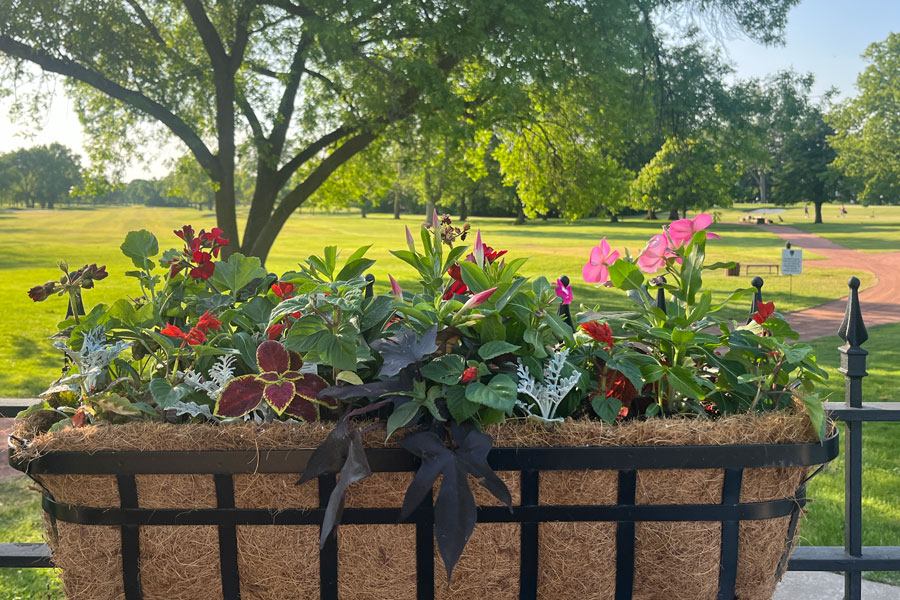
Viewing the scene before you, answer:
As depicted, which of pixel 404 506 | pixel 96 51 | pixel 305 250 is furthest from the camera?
pixel 305 250

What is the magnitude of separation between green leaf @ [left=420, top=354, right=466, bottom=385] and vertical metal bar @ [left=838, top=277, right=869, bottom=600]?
3.54 feet

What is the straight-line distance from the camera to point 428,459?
100 centimetres

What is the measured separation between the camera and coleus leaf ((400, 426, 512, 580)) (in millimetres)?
985

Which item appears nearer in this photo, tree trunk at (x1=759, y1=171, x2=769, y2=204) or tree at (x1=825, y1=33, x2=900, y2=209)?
tree at (x1=825, y1=33, x2=900, y2=209)

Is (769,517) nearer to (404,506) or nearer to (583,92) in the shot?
(404,506)

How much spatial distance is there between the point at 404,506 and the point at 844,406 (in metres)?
1.29

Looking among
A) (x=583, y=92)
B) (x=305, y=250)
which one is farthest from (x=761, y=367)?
(x=305, y=250)

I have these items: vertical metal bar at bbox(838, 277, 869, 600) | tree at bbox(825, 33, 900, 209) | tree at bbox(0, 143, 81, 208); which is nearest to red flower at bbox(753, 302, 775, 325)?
vertical metal bar at bbox(838, 277, 869, 600)

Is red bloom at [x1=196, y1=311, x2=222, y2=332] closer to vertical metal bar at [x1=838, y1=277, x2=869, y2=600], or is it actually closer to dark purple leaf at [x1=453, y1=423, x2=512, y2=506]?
dark purple leaf at [x1=453, y1=423, x2=512, y2=506]

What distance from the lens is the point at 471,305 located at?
108 centimetres

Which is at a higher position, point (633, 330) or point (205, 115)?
point (205, 115)

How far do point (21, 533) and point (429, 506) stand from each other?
11.4 ft

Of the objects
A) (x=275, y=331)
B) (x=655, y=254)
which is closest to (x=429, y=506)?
(x=275, y=331)

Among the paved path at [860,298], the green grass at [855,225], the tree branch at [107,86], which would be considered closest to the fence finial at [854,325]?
the paved path at [860,298]
